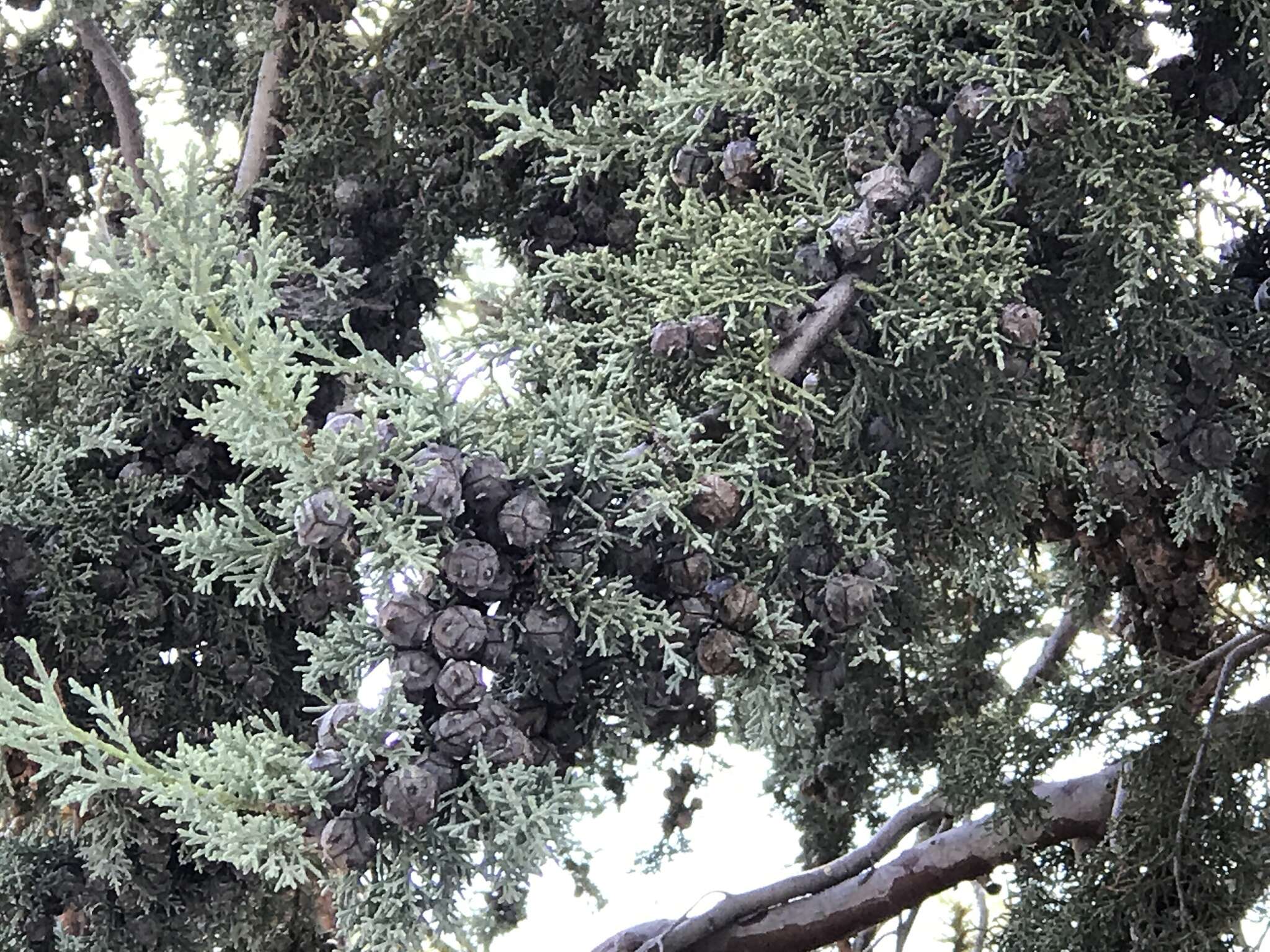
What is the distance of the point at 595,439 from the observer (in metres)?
0.77

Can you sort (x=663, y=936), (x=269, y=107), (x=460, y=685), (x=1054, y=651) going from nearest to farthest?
(x=460, y=685), (x=269, y=107), (x=663, y=936), (x=1054, y=651)

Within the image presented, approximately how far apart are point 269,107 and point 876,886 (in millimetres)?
1189

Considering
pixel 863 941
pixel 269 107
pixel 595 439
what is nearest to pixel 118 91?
pixel 269 107

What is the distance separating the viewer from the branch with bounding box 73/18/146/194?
1.37m

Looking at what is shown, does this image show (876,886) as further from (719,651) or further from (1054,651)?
(719,651)

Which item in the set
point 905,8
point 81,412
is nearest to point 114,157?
point 81,412

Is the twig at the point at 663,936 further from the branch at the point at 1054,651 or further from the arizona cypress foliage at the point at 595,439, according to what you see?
the branch at the point at 1054,651

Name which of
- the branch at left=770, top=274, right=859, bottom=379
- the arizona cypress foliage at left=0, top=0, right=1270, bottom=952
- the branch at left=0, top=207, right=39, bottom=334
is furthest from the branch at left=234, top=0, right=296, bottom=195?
the branch at left=770, top=274, right=859, bottom=379

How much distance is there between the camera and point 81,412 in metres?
1.19

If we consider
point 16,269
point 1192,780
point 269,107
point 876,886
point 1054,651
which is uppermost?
point 16,269

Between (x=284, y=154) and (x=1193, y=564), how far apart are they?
48.0 inches

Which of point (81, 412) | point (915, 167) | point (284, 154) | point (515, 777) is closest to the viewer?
point (515, 777)

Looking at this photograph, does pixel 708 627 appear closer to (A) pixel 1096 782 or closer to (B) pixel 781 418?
(B) pixel 781 418

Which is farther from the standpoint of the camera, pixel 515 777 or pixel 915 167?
pixel 915 167
